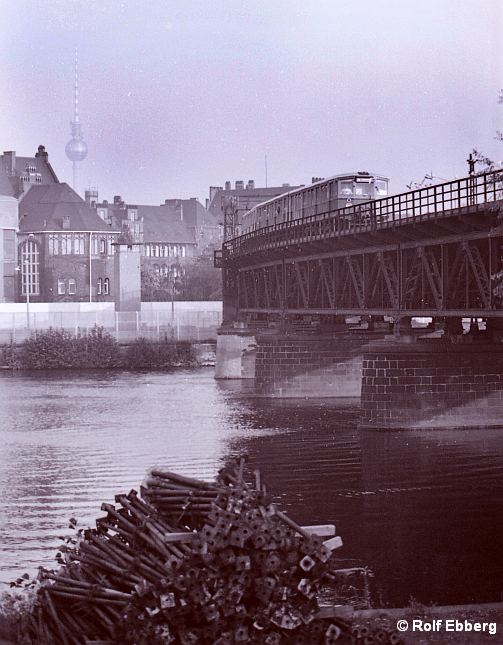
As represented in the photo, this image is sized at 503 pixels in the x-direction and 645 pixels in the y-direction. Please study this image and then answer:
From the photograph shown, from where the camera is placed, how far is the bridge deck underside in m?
36.7

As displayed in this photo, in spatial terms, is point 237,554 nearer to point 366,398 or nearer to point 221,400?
point 366,398

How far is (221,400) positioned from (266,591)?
46.3 meters

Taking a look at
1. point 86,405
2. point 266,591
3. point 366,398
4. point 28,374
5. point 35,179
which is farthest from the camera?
point 35,179

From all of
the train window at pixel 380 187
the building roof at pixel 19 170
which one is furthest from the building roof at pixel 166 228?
the train window at pixel 380 187

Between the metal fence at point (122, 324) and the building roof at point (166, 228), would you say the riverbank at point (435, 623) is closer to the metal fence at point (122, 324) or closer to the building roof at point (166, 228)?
the metal fence at point (122, 324)

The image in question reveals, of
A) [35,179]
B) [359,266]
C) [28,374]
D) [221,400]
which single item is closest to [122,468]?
[359,266]

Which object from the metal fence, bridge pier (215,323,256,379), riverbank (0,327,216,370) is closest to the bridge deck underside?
bridge pier (215,323,256,379)

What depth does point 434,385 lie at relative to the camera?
41188 mm

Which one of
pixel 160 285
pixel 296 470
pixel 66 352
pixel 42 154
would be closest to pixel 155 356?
pixel 66 352

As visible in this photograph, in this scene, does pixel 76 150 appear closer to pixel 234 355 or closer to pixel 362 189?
pixel 234 355

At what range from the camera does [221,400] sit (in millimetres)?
57156

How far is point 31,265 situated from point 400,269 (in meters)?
79.3

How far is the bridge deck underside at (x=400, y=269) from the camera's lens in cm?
3669

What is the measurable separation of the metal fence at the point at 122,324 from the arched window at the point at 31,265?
79.2 feet
